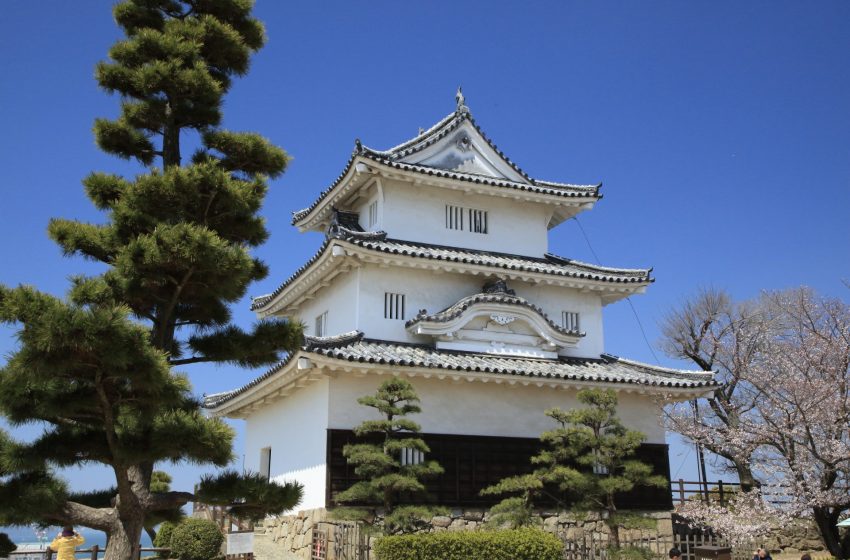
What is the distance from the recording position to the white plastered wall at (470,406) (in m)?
17.6

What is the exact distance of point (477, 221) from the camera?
22.3m

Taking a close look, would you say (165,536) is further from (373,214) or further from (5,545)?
(5,545)

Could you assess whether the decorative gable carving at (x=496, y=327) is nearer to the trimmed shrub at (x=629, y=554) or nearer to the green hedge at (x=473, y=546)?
the green hedge at (x=473, y=546)

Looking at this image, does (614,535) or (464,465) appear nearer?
(614,535)

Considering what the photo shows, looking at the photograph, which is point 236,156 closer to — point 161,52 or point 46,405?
point 161,52

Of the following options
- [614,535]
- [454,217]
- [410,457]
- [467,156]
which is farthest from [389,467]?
[467,156]

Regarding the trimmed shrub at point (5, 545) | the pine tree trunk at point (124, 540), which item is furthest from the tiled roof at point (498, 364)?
the trimmed shrub at point (5, 545)

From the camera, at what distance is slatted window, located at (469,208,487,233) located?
22.2 metres

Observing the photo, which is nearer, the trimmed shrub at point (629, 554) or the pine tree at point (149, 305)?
the pine tree at point (149, 305)

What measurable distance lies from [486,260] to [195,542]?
33.8 ft

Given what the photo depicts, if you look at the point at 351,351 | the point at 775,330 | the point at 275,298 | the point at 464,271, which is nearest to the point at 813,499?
the point at 464,271

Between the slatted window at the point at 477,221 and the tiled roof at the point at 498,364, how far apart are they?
4312mm

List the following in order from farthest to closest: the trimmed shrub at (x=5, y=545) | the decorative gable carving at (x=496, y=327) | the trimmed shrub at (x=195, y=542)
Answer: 1. the decorative gable carving at (x=496, y=327)
2. the trimmed shrub at (x=195, y=542)
3. the trimmed shrub at (x=5, y=545)

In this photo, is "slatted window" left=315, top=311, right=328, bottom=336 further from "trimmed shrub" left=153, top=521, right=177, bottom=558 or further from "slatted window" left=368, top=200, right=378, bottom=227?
"trimmed shrub" left=153, top=521, right=177, bottom=558
